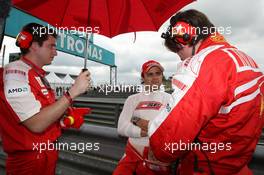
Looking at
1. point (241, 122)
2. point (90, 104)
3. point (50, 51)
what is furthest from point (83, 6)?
point (90, 104)

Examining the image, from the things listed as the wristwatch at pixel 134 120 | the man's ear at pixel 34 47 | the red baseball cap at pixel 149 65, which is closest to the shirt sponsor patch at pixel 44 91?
the man's ear at pixel 34 47

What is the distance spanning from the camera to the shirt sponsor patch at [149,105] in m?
3.22

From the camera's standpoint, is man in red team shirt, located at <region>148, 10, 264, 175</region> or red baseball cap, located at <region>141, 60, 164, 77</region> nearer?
man in red team shirt, located at <region>148, 10, 264, 175</region>

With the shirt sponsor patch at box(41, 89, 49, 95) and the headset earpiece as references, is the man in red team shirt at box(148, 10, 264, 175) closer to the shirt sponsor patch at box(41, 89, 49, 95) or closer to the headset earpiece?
the shirt sponsor patch at box(41, 89, 49, 95)

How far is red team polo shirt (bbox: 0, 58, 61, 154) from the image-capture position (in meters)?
2.04

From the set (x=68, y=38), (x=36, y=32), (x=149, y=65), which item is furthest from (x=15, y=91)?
(x=68, y=38)

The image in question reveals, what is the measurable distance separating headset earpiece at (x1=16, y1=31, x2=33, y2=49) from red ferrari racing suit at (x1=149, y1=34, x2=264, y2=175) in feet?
4.41

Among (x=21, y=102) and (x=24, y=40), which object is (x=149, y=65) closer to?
(x=24, y=40)

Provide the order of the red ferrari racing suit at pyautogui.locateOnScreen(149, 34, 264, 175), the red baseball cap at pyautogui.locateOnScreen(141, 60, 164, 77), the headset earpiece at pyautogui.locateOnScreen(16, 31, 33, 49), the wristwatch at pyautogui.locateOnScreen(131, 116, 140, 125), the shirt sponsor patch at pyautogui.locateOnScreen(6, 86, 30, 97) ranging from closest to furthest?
1. the red ferrari racing suit at pyautogui.locateOnScreen(149, 34, 264, 175)
2. the shirt sponsor patch at pyautogui.locateOnScreen(6, 86, 30, 97)
3. the headset earpiece at pyautogui.locateOnScreen(16, 31, 33, 49)
4. the wristwatch at pyautogui.locateOnScreen(131, 116, 140, 125)
5. the red baseball cap at pyautogui.locateOnScreen(141, 60, 164, 77)

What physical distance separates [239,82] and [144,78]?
6.88 feet

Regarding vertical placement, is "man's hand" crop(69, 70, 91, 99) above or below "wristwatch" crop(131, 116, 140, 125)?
above

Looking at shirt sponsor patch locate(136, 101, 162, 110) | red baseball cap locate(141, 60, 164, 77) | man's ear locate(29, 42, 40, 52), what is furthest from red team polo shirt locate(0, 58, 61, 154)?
red baseball cap locate(141, 60, 164, 77)

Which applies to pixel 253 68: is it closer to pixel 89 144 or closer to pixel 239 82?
pixel 239 82

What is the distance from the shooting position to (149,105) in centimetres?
325
